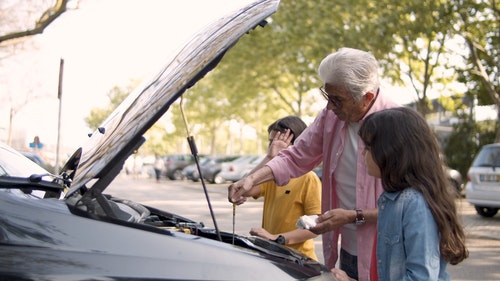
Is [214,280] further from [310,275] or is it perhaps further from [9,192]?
[9,192]

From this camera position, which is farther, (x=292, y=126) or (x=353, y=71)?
(x=292, y=126)

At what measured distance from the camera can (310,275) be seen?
6.92ft

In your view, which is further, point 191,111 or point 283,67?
point 191,111

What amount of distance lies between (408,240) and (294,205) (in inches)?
54.1

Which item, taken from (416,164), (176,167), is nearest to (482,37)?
(416,164)

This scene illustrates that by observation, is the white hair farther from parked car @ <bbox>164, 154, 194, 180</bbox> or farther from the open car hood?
parked car @ <bbox>164, 154, 194, 180</bbox>

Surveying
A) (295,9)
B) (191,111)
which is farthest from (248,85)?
(191,111)

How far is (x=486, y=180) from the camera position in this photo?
12.4 metres

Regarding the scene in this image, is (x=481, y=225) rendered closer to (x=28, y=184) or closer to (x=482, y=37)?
(x=482, y=37)

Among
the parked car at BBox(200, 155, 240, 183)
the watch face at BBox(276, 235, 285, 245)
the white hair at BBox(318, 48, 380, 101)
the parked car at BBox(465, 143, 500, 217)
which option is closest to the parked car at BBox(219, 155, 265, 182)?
the parked car at BBox(200, 155, 240, 183)

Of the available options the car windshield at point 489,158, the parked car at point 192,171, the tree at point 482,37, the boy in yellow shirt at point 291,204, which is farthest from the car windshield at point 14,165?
the parked car at point 192,171

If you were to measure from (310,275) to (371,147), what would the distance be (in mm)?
520

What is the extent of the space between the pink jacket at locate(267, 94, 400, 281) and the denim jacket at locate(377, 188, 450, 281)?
0.47 m

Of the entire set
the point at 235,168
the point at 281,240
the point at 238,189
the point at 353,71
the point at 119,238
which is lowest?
the point at 281,240
